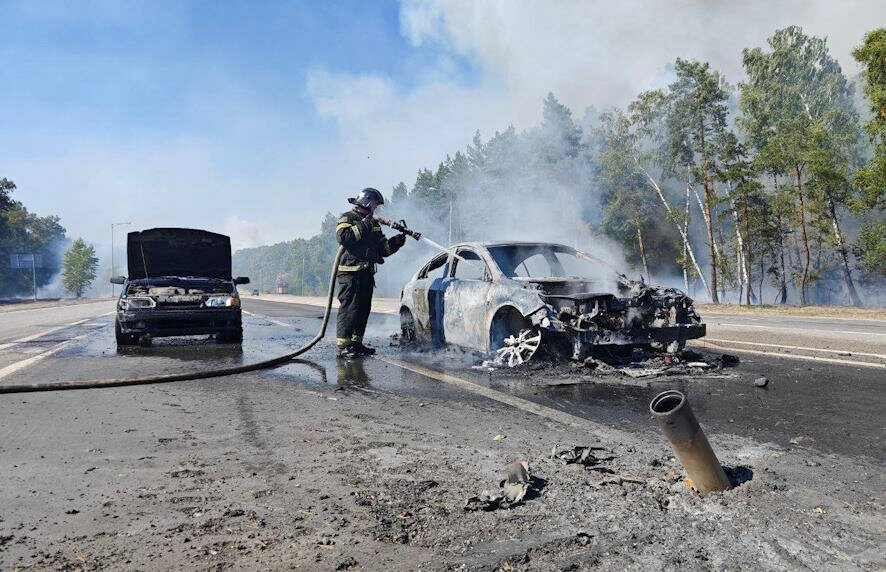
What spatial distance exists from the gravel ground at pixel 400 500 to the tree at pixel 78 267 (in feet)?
351

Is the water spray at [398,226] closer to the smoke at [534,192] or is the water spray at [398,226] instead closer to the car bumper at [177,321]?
the car bumper at [177,321]

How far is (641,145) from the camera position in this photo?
147ft

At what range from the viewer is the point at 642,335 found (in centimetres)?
613

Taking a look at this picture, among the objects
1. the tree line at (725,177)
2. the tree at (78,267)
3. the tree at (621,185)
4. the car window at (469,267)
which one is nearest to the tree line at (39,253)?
the tree at (78,267)

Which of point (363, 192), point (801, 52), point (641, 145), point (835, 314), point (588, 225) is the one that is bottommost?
point (835, 314)

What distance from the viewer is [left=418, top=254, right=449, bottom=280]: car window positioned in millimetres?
8148

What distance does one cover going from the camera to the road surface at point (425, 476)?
6.91ft

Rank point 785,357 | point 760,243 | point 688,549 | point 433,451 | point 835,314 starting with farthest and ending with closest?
1. point 760,243
2. point 835,314
3. point 785,357
4. point 433,451
5. point 688,549

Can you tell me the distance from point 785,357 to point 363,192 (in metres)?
5.91

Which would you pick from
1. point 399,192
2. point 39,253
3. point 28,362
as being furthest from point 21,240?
point 28,362

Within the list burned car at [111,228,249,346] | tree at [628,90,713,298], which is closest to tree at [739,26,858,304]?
tree at [628,90,713,298]

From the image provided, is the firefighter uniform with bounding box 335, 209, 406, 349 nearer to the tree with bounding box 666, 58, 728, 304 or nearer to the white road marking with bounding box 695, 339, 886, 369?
the white road marking with bounding box 695, 339, 886, 369

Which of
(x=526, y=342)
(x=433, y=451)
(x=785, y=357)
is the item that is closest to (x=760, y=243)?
(x=785, y=357)

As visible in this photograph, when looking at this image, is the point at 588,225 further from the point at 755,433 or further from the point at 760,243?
the point at 755,433
